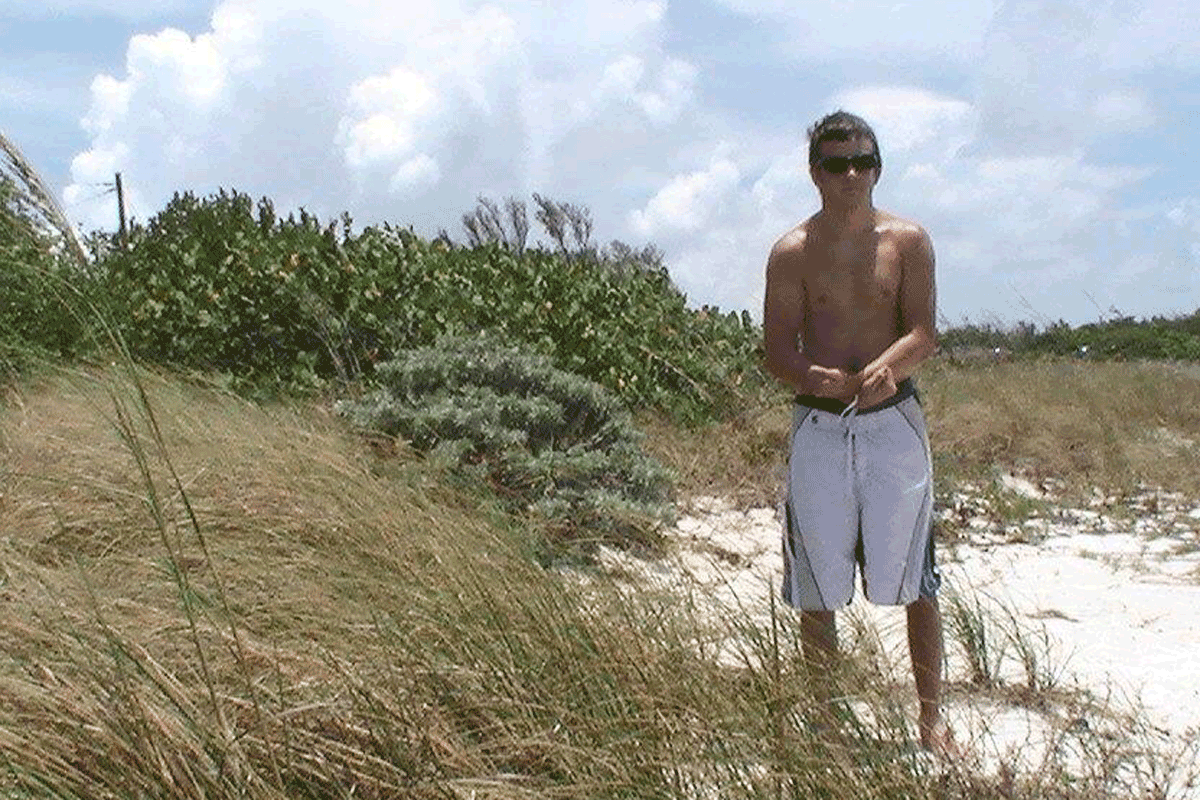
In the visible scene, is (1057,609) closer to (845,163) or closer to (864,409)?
(864,409)

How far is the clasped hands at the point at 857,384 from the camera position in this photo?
3436 millimetres

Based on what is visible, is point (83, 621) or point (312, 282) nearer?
point (83, 621)

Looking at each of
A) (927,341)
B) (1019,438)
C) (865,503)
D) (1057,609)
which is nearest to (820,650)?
(865,503)

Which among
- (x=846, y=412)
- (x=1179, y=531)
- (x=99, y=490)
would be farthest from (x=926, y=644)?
(x=1179, y=531)

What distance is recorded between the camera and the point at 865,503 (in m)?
3.53

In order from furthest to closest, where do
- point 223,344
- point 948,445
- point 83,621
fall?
1. point 948,445
2. point 223,344
3. point 83,621

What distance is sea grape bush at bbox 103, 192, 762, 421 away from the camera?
29.6 feet

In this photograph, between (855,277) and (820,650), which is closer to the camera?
(820,650)

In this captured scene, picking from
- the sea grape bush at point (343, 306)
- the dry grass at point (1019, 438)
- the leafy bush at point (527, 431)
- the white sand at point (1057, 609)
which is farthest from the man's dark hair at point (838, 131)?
the sea grape bush at point (343, 306)

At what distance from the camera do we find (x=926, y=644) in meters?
3.64

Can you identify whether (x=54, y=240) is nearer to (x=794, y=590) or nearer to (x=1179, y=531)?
(x=794, y=590)

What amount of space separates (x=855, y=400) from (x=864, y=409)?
0.04 meters

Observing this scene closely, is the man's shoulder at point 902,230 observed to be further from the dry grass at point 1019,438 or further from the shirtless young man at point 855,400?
the dry grass at point 1019,438

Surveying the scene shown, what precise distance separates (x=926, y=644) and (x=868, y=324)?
0.81 meters
